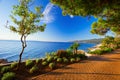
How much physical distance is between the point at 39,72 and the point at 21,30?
3571mm

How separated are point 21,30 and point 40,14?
→ 2.01 m

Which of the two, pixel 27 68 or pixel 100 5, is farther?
pixel 27 68

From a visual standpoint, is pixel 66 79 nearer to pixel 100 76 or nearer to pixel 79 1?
pixel 100 76

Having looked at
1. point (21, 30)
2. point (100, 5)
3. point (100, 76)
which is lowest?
point (100, 76)

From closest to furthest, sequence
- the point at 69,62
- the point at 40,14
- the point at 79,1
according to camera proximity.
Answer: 1. the point at 79,1
2. the point at 40,14
3. the point at 69,62

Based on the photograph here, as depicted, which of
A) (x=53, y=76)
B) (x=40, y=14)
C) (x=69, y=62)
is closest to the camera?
(x=53, y=76)

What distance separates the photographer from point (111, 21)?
47.5 feet

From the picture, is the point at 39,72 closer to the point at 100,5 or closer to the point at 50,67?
the point at 50,67

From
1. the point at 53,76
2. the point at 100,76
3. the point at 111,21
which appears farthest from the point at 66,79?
the point at 111,21

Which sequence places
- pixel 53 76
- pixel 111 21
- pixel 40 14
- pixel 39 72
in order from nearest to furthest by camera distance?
pixel 53 76, pixel 39 72, pixel 40 14, pixel 111 21

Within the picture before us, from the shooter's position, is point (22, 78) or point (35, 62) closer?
point (22, 78)

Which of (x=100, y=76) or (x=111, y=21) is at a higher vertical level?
(x=111, y=21)

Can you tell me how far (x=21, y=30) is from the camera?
1231 cm

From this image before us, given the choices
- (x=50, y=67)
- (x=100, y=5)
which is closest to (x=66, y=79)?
(x=50, y=67)
